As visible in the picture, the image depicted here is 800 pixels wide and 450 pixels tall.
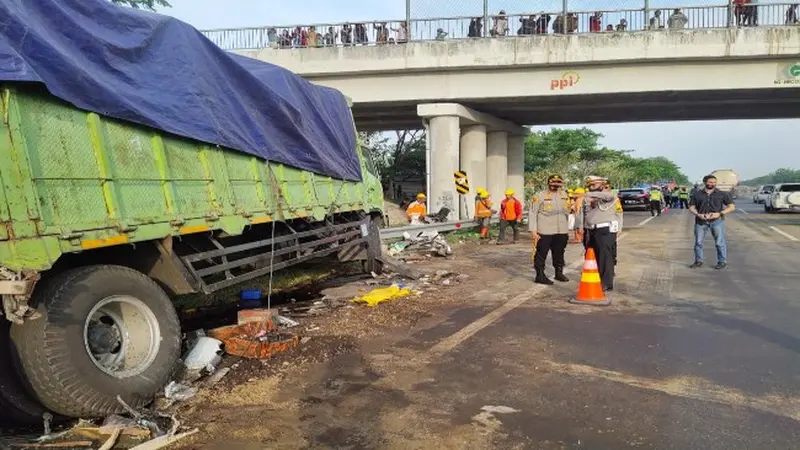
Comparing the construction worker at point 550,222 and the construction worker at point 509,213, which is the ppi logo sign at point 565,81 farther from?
the construction worker at point 550,222

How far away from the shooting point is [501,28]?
71.6 feet

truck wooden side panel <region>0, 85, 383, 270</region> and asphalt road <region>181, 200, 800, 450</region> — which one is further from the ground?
truck wooden side panel <region>0, 85, 383, 270</region>

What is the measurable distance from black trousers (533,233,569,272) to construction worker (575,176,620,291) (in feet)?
1.47

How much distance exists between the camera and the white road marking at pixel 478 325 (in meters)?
5.89

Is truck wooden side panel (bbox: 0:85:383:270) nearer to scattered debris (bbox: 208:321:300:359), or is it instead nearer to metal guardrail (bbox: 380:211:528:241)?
scattered debris (bbox: 208:321:300:359)

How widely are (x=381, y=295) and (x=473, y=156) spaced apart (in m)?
17.3

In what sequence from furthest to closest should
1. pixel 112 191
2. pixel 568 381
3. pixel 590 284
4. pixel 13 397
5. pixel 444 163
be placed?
pixel 444 163
pixel 590 284
pixel 568 381
pixel 112 191
pixel 13 397

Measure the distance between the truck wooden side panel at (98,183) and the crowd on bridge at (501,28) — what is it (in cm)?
1681

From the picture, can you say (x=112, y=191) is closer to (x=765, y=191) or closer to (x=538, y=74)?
(x=538, y=74)

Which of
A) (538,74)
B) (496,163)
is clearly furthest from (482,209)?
(496,163)

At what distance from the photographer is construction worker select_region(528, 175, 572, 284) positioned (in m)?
9.49

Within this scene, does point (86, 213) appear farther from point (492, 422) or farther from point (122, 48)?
point (492, 422)

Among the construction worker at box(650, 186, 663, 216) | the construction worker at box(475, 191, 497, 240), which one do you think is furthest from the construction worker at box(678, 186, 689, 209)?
the construction worker at box(475, 191, 497, 240)

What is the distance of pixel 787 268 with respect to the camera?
11266 mm
